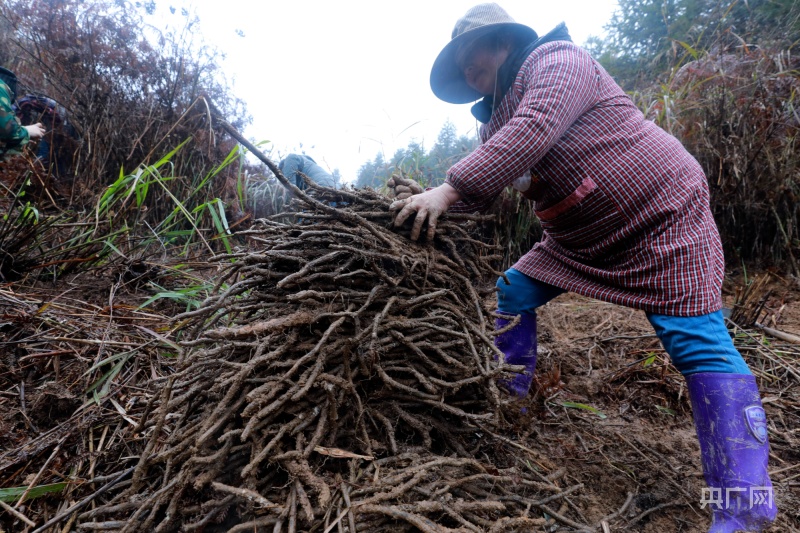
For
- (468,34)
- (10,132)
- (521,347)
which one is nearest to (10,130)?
(10,132)

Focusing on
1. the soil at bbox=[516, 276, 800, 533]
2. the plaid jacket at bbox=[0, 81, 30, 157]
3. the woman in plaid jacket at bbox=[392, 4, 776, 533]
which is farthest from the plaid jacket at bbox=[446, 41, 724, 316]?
the plaid jacket at bbox=[0, 81, 30, 157]

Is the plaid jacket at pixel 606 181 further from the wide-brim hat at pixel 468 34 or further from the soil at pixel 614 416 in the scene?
the soil at pixel 614 416

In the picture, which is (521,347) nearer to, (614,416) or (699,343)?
(614,416)

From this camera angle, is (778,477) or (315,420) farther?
(778,477)

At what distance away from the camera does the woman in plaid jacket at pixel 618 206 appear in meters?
1.33

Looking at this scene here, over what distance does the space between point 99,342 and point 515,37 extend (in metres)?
2.24

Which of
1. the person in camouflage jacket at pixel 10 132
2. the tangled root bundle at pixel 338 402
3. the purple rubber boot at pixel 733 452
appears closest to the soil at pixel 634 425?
the purple rubber boot at pixel 733 452

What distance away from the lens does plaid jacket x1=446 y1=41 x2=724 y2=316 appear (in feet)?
4.66

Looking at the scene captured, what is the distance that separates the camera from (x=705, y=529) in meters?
→ 1.32

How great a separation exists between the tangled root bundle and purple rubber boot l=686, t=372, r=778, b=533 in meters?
0.62

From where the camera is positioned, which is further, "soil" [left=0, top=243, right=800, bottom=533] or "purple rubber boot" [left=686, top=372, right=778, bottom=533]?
"soil" [left=0, top=243, right=800, bottom=533]

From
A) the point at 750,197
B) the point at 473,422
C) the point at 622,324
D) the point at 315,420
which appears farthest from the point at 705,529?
the point at 750,197

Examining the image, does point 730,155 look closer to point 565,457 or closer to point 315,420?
point 565,457

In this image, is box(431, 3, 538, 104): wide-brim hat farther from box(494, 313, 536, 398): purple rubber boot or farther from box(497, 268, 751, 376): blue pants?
box(497, 268, 751, 376): blue pants
